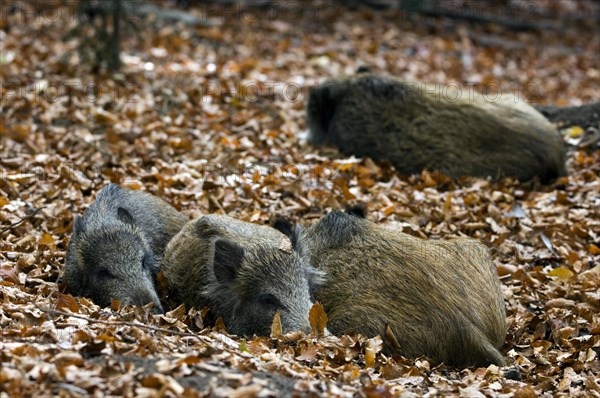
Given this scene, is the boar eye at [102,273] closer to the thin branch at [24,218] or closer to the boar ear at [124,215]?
the boar ear at [124,215]

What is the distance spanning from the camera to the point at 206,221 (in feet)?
21.7

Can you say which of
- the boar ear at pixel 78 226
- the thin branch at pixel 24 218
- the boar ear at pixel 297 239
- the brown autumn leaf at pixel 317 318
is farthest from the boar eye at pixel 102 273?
the brown autumn leaf at pixel 317 318

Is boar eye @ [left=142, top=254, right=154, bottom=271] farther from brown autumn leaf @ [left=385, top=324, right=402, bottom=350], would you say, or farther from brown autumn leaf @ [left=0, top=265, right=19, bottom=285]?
brown autumn leaf @ [left=385, top=324, right=402, bottom=350]

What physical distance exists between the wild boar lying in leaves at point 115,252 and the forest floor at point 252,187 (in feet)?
0.88

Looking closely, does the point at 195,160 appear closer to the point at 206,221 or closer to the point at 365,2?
the point at 206,221

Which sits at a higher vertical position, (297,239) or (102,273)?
(297,239)

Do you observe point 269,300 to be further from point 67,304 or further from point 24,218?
point 24,218

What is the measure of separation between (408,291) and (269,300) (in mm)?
971

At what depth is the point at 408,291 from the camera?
584 centimetres

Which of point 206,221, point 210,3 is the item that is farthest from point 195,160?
point 210,3

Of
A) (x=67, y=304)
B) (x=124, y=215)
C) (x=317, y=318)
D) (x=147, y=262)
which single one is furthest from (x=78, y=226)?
(x=317, y=318)

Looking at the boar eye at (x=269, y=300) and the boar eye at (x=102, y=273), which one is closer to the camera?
the boar eye at (x=269, y=300)

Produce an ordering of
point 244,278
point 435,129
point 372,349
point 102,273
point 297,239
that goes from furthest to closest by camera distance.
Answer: point 435,129 → point 102,273 → point 297,239 → point 244,278 → point 372,349

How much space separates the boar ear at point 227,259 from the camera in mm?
6023
